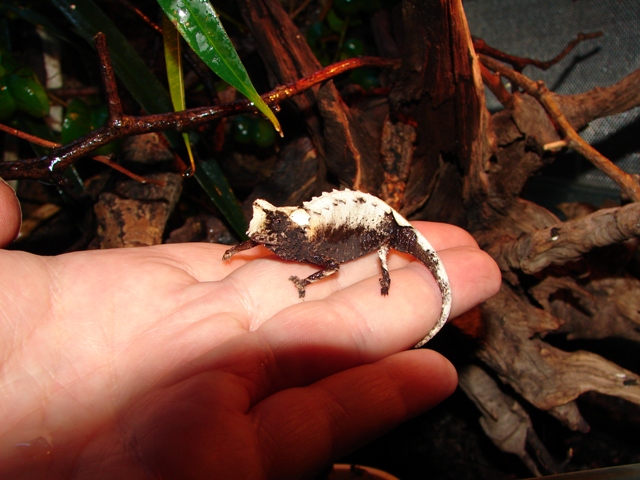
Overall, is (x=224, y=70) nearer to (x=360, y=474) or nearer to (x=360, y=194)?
(x=360, y=194)

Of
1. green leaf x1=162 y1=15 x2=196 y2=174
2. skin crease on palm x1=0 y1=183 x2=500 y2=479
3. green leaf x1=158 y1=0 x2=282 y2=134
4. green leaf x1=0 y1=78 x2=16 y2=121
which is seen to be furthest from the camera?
green leaf x1=0 y1=78 x2=16 y2=121

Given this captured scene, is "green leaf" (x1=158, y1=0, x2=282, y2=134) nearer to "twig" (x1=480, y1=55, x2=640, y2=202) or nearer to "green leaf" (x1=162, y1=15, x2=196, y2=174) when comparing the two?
"green leaf" (x1=162, y1=15, x2=196, y2=174)

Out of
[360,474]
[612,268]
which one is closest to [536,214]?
[612,268]

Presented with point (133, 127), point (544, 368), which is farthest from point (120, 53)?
point (544, 368)

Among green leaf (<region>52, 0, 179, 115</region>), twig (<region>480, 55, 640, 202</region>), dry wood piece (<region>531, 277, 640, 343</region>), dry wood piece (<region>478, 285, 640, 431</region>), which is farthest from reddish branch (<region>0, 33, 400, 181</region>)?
dry wood piece (<region>531, 277, 640, 343</region>)

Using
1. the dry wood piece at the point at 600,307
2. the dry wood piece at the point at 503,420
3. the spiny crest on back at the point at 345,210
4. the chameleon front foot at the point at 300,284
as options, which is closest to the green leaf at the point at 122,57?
the spiny crest on back at the point at 345,210

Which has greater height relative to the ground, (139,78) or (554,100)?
(139,78)
